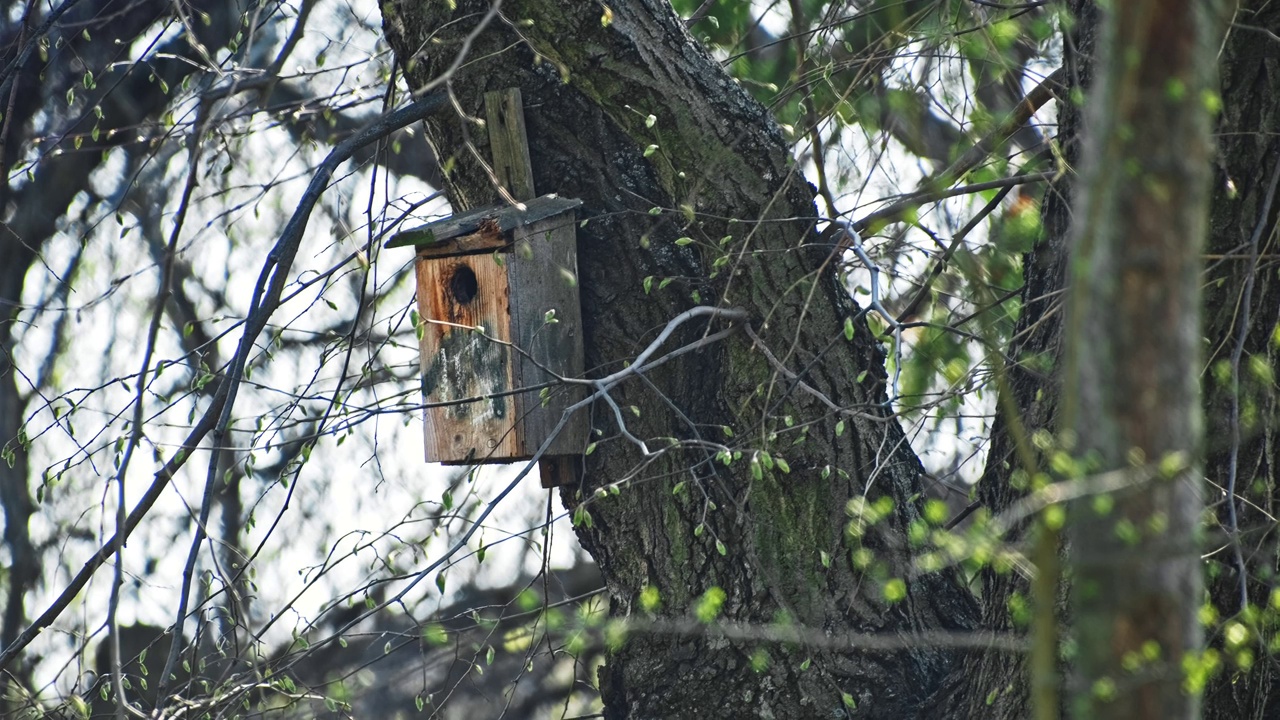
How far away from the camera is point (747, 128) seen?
278 centimetres

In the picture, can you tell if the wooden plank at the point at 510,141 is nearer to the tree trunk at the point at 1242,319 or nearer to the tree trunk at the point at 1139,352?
the tree trunk at the point at 1242,319

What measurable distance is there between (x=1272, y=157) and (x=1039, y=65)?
4.78 ft

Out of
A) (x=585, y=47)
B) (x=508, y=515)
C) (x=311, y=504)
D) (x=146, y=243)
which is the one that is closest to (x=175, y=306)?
(x=146, y=243)

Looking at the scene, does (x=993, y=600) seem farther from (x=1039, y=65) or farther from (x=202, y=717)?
(x=1039, y=65)

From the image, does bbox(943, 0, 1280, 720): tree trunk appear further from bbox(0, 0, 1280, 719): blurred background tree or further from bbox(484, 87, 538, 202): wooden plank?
bbox(484, 87, 538, 202): wooden plank

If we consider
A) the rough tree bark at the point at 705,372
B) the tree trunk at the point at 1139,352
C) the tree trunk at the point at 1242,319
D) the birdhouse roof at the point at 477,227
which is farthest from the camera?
the birdhouse roof at the point at 477,227

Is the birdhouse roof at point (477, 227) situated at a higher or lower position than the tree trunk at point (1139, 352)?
higher

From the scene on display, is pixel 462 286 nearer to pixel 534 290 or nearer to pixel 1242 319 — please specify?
pixel 534 290

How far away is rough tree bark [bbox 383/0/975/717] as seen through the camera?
2.62 meters

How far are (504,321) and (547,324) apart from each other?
97 mm

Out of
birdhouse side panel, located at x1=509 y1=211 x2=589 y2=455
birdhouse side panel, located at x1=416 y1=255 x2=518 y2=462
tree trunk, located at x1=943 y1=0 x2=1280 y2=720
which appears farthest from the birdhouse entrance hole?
tree trunk, located at x1=943 y1=0 x2=1280 y2=720

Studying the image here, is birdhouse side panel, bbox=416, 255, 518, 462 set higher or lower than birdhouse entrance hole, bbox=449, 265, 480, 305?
lower

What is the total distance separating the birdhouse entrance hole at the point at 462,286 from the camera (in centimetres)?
293

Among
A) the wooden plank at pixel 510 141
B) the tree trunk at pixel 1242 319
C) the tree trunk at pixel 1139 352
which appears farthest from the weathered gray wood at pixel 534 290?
the tree trunk at pixel 1139 352
